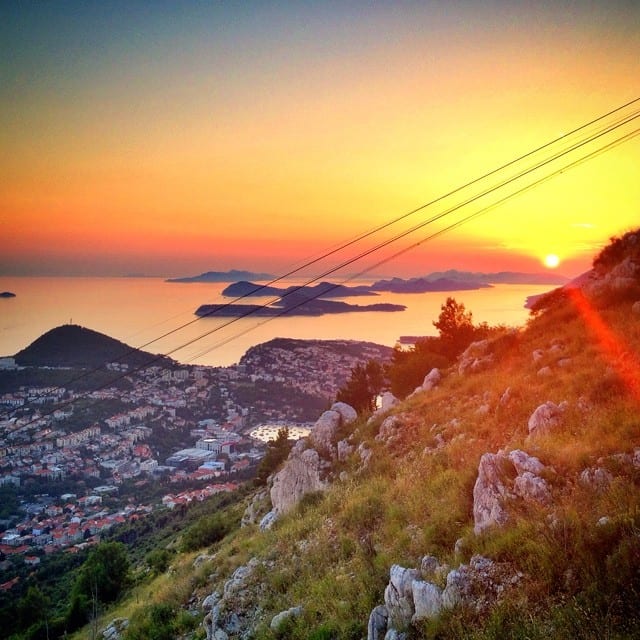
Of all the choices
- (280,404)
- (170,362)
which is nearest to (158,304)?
(170,362)

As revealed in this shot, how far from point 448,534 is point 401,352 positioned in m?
17.8

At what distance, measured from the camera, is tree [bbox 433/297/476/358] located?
22453 millimetres

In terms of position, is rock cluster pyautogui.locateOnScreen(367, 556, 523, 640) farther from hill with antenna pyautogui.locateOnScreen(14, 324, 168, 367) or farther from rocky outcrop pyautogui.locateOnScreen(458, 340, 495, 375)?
hill with antenna pyautogui.locateOnScreen(14, 324, 168, 367)

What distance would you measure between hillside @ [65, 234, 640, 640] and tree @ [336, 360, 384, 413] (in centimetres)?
809

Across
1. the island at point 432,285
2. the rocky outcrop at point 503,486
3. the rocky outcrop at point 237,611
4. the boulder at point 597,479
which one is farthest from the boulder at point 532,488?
the island at point 432,285

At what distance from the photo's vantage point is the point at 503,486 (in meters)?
5.76

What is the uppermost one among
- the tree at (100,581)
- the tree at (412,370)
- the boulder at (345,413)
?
the boulder at (345,413)

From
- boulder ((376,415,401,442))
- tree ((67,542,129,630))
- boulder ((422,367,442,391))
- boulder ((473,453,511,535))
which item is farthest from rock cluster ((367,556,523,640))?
tree ((67,542,129,630))

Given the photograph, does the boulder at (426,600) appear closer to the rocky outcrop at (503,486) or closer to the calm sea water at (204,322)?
the rocky outcrop at (503,486)

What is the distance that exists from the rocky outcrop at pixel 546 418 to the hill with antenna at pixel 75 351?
248ft

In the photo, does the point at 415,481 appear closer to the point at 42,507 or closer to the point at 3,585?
the point at 3,585

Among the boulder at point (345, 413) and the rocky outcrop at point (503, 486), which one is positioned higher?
the rocky outcrop at point (503, 486)

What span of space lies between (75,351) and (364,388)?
2904 inches

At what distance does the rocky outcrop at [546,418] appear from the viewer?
7.61m
